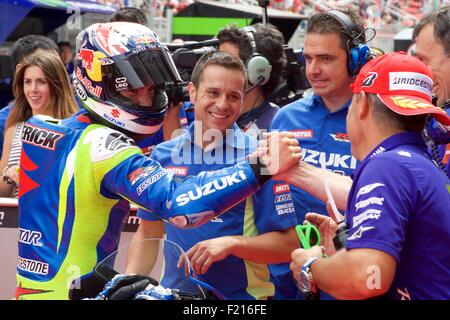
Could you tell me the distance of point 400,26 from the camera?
59.2 feet

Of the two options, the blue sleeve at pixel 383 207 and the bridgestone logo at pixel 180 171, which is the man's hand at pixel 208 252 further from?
the blue sleeve at pixel 383 207

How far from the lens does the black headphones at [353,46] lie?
4270mm

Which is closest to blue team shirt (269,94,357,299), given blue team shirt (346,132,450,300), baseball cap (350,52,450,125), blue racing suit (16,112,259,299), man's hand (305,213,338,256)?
man's hand (305,213,338,256)

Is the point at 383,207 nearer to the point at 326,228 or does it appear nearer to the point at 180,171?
the point at 326,228

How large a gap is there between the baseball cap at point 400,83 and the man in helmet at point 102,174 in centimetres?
56

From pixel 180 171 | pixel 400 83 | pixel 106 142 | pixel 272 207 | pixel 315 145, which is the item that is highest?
pixel 400 83

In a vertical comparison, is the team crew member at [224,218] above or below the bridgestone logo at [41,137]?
below

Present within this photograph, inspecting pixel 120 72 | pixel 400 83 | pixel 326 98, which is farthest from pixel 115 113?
pixel 326 98

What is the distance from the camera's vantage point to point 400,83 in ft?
9.15

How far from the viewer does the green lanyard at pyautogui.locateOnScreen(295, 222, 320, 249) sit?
9.86 feet

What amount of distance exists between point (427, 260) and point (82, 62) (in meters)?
1.74

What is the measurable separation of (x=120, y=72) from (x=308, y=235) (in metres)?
1.07

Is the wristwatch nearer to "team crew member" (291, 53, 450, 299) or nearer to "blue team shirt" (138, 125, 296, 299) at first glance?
"team crew member" (291, 53, 450, 299)

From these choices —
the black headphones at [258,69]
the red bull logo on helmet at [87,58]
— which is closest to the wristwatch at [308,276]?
the red bull logo on helmet at [87,58]
